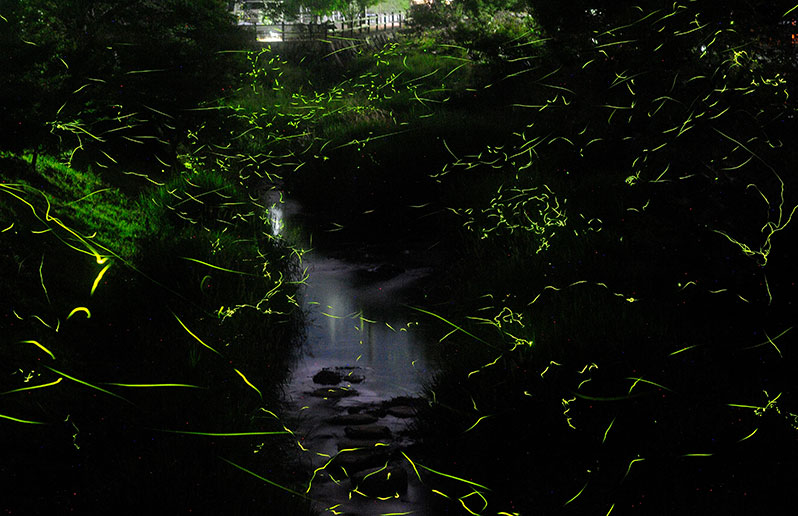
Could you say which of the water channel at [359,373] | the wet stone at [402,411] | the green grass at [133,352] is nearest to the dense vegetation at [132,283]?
the green grass at [133,352]

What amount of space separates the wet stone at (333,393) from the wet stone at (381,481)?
153cm

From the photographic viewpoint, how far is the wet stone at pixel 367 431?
6.14 m

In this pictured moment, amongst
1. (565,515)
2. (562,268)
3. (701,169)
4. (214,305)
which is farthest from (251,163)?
(565,515)

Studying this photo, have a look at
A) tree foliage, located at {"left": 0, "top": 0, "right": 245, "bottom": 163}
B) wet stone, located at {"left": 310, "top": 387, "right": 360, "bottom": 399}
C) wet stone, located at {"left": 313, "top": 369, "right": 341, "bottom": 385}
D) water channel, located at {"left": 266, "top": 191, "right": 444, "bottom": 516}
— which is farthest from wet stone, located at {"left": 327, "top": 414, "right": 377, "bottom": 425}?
tree foliage, located at {"left": 0, "top": 0, "right": 245, "bottom": 163}

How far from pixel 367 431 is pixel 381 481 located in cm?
89

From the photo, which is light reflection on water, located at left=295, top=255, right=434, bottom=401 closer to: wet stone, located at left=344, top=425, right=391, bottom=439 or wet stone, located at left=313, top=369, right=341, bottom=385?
wet stone, located at left=313, top=369, right=341, bottom=385

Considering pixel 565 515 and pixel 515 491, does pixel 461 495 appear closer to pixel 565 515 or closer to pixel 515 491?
pixel 515 491

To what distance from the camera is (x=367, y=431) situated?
20.3ft

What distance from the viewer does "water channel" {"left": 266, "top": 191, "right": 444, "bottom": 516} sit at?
5426 millimetres

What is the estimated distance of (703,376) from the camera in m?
5.42

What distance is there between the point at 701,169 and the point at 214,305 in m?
4.79

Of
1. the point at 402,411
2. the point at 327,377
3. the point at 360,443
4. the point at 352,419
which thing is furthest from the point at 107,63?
the point at 360,443

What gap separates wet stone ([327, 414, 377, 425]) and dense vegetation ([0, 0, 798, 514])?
19.6 inches

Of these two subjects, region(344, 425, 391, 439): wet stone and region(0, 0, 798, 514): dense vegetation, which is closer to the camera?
region(0, 0, 798, 514): dense vegetation
